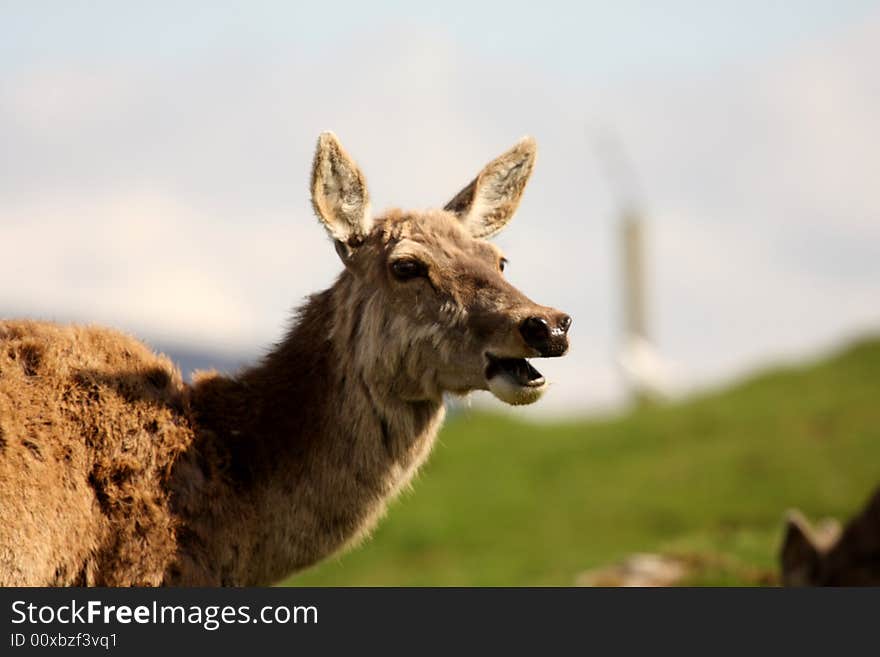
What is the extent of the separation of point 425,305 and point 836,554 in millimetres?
6139

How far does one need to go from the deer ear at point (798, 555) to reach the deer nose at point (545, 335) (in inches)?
234

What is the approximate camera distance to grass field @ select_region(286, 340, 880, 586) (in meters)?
22.6

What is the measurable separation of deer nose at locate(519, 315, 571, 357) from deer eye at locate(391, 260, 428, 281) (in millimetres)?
849

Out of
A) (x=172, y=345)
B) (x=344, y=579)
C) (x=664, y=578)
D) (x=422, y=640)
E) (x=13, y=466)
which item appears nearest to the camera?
(x=13, y=466)

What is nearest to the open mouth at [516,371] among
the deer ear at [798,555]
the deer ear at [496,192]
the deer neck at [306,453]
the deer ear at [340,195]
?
the deer neck at [306,453]

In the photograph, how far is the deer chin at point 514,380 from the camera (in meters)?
7.82

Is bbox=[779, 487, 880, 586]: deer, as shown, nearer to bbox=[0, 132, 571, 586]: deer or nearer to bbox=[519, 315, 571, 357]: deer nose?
bbox=[0, 132, 571, 586]: deer

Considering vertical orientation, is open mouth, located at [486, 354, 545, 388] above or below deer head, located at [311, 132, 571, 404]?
below

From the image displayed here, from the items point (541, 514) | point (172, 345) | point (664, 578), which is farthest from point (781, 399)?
point (172, 345)

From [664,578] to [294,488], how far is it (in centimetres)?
717

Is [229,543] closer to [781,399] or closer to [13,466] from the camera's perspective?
[13,466]

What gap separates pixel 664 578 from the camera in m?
14.4

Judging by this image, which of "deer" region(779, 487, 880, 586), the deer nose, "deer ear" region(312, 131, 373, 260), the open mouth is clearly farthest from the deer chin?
"deer" region(779, 487, 880, 586)

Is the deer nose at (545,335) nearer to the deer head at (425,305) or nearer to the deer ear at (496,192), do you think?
the deer head at (425,305)
